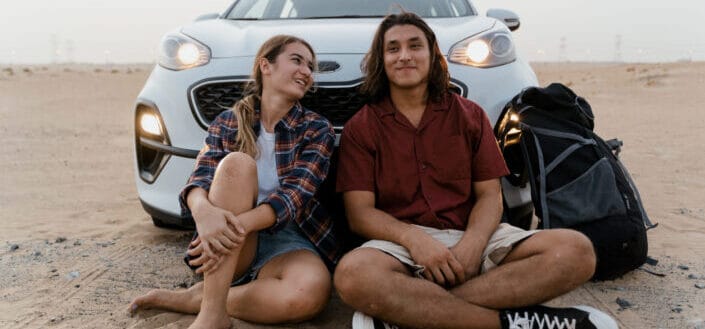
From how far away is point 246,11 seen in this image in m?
4.62

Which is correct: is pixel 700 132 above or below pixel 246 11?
below

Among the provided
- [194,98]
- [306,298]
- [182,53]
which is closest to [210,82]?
[194,98]

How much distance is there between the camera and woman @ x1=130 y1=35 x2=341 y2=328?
262cm

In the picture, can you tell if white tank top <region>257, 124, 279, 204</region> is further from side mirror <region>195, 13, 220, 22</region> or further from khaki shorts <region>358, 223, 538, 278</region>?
side mirror <region>195, 13, 220, 22</region>

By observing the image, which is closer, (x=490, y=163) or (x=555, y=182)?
(x=490, y=163)

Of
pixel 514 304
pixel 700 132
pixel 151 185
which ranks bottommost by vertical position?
pixel 700 132

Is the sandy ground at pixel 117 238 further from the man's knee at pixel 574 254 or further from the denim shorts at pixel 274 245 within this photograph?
the man's knee at pixel 574 254

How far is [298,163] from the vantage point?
2.87 metres

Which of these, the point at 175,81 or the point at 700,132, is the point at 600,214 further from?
the point at 700,132

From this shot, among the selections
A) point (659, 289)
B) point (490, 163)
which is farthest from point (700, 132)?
point (490, 163)

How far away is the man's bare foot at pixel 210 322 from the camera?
2.59 m

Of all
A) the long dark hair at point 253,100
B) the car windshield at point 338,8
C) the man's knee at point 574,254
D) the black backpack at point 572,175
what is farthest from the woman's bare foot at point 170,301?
the car windshield at point 338,8

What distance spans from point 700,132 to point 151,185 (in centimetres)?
866

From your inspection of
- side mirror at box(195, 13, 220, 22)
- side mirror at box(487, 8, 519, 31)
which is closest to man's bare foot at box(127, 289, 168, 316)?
side mirror at box(195, 13, 220, 22)
